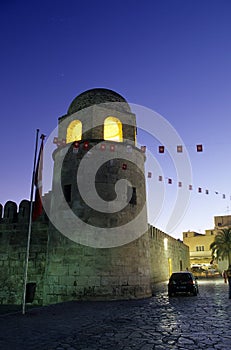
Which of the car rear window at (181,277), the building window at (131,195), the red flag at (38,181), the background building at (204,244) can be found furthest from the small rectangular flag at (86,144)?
the background building at (204,244)

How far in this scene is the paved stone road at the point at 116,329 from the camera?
5.15 meters

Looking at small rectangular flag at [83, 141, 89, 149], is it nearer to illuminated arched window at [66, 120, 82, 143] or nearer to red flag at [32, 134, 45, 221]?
illuminated arched window at [66, 120, 82, 143]

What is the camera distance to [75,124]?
15195 mm

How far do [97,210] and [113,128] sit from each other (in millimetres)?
5215

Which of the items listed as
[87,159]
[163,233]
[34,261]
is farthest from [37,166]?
[163,233]

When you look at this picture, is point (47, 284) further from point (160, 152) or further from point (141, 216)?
point (160, 152)

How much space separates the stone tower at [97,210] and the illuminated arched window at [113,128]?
3.5 inches

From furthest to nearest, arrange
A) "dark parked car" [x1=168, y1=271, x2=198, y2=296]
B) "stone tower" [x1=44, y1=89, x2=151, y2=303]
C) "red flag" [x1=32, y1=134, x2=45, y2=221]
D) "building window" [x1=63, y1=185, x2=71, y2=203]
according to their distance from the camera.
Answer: "dark parked car" [x1=168, y1=271, x2=198, y2=296]
"building window" [x1=63, y1=185, x2=71, y2=203]
"stone tower" [x1=44, y1=89, x2=151, y2=303]
"red flag" [x1=32, y1=134, x2=45, y2=221]

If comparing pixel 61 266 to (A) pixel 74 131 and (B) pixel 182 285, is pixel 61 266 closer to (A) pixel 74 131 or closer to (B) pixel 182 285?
(B) pixel 182 285

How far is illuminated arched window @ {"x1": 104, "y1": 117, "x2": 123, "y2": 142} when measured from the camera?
14.7 meters

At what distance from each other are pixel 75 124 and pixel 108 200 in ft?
15.4

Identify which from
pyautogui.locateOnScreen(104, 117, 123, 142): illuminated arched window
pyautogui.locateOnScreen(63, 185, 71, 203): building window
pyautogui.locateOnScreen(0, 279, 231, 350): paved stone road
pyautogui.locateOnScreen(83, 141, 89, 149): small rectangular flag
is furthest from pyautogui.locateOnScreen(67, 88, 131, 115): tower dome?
pyautogui.locateOnScreen(0, 279, 231, 350): paved stone road

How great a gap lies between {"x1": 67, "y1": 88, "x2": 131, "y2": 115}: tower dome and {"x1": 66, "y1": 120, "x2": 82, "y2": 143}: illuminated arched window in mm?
598

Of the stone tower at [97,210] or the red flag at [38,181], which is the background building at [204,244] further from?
the red flag at [38,181]
